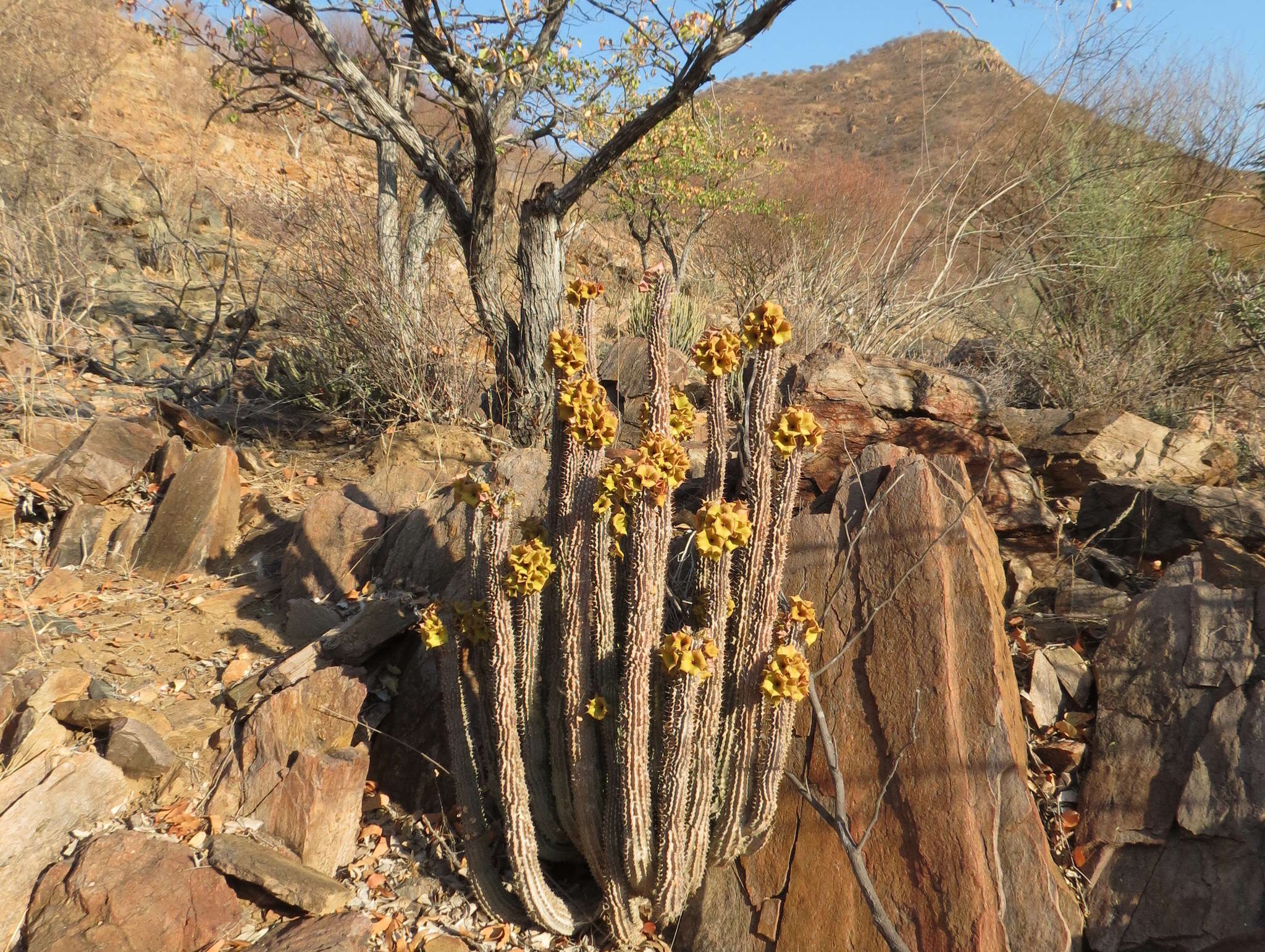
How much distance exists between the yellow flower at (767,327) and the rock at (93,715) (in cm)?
294

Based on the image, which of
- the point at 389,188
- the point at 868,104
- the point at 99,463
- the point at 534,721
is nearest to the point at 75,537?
the point at 99,463

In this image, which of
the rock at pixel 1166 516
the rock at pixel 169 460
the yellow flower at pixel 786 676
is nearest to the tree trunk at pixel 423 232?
the rock at pixel 169 460

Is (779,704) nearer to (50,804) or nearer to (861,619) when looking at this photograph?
(861,619)

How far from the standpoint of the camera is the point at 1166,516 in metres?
3.72

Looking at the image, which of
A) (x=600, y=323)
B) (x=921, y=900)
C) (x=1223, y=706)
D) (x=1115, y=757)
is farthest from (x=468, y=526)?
(x=600, y=323)

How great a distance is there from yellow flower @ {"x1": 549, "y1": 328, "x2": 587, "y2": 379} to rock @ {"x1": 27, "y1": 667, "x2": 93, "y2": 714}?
102 inches

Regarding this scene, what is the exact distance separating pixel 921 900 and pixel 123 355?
26.0 ft

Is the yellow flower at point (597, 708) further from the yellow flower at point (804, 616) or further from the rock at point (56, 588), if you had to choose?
the rock at point (56, 588)

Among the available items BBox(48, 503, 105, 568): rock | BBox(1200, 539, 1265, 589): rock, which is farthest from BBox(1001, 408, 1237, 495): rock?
BBox(48, 503, 105, 568): rock

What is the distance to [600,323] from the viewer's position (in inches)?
337

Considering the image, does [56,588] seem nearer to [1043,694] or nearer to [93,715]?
[93,715]

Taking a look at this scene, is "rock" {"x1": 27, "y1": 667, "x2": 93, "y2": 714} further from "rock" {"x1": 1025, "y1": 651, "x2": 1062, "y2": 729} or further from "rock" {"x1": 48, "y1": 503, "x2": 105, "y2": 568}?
"rock" {"x1": 1025, "y1": 651, "x2": 1062, "y2": 729}

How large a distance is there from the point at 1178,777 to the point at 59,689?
4265 mm

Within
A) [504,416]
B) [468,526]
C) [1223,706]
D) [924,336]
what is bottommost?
[1223,706]
